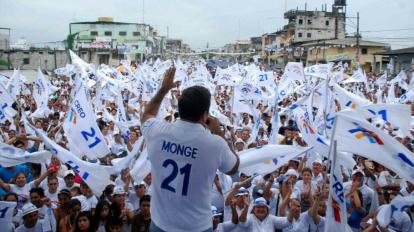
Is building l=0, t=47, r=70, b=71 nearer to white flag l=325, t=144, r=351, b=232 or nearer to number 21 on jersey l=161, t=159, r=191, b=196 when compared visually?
white flag l=325, t=144, r=351, b=232

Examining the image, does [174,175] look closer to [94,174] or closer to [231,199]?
[231,199]

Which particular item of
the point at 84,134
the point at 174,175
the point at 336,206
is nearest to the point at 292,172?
the point at 336,206

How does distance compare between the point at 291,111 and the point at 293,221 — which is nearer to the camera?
the point at 293,221

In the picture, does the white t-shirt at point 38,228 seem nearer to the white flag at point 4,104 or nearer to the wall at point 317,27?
the white flag at point 4,104

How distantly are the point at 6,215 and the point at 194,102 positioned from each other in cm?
362

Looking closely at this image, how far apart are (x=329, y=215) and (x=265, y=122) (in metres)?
8.71

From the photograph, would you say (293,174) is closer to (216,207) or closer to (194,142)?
(216,207)

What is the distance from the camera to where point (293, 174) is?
728cm

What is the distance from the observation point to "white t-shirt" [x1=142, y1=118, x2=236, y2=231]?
3.03 metres

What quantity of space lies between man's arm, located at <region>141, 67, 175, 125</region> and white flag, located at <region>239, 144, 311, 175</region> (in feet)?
7.86

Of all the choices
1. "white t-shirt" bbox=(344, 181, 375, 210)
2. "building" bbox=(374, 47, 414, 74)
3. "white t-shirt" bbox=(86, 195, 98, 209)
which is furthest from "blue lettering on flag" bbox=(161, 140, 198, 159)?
"building" bbox=(374, 47, 414, 74)

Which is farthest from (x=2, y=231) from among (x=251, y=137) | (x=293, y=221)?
(x=251, y=137)

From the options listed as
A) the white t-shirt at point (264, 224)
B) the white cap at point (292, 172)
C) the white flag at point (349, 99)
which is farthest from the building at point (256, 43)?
the white t-shirt at point (264, 224)

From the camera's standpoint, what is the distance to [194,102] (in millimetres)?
3057
